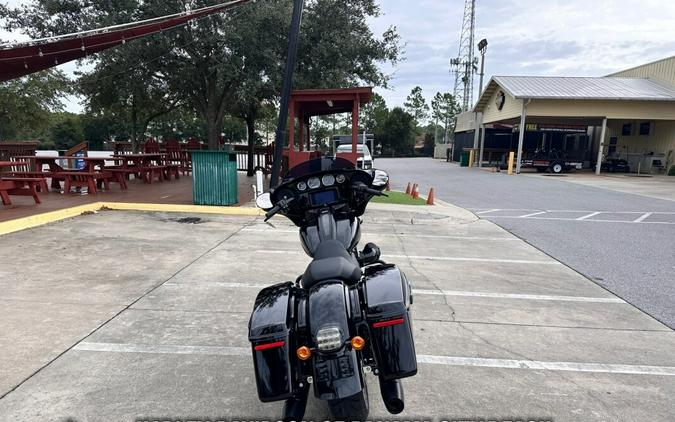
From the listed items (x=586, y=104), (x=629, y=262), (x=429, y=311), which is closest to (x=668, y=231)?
(x=629, y=262)

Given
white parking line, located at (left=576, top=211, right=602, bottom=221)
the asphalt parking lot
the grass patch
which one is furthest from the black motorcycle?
white parking line, located at (left=576, top=211, right=602, bottom=221)

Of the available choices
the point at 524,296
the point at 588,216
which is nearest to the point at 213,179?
the point at 524,296

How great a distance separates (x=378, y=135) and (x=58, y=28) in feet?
170

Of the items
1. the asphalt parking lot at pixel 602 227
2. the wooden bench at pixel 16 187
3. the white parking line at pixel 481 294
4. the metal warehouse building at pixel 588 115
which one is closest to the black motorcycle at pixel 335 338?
the white parking line at pixel 481 294

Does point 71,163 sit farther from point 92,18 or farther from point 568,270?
point 568,270

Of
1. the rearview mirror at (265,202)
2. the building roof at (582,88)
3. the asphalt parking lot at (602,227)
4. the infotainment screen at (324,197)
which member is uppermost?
the building roof at (582,88)

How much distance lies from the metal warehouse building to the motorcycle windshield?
939 inches

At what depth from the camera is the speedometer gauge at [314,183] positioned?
9.05 feet

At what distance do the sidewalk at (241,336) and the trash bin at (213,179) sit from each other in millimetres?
3239

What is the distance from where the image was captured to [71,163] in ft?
41.7

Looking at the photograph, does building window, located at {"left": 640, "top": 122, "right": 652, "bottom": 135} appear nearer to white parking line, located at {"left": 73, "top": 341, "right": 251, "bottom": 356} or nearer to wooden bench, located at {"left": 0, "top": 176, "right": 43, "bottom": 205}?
white parking line, located at {"left": 73, "top": 341, "right": 251, "bottom": 356}

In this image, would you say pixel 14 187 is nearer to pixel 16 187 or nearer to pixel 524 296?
pixel 16 187

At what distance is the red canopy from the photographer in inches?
299

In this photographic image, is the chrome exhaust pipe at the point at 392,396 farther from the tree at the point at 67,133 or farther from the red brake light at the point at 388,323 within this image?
the tree at the point at 67,133
